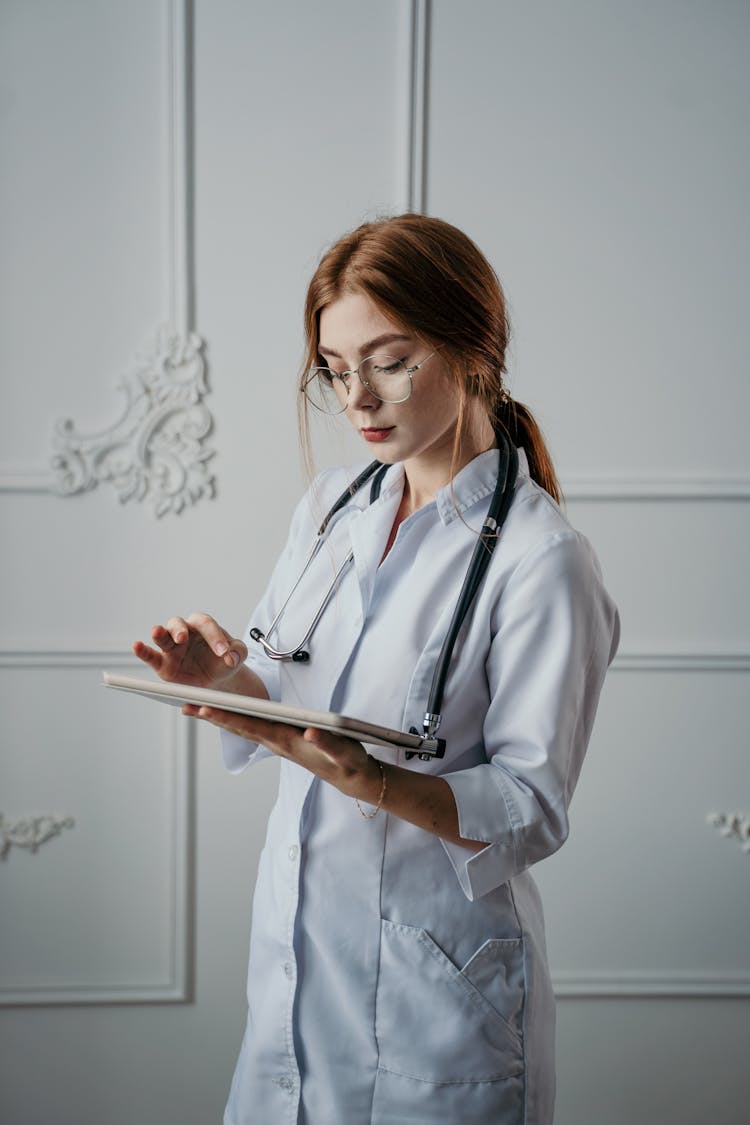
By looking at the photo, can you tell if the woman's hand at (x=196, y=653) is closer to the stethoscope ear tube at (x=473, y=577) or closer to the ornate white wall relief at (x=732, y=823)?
the stethoscope ear tube at (x=473, y=577)

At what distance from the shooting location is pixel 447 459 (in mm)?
1201

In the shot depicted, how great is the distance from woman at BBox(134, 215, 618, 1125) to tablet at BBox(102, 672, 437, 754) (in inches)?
5.7

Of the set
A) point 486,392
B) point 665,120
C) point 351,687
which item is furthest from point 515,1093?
point 665,120

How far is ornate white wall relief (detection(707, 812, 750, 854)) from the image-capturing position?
2.09 m

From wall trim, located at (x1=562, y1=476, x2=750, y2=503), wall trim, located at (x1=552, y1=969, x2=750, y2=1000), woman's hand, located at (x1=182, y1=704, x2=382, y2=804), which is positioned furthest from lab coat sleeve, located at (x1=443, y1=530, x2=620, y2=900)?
wall trim, located at (x1=552, y1=969, x2=750, y2=1000)

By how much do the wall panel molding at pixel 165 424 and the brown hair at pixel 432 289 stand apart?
882 millimetres

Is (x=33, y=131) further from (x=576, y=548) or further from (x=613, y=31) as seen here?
(x=576, y=548)

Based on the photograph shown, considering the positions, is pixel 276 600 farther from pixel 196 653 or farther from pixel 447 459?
pixel 447 459

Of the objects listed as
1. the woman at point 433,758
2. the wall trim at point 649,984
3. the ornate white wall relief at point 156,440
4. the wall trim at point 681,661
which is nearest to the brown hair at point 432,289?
the woman at point 433,758

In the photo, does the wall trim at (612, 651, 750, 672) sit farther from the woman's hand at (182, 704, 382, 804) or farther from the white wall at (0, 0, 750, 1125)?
the woman's hand at (182, 704, 382, 804)

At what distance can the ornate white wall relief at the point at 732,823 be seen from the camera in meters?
2.09

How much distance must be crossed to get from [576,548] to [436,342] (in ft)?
0.92

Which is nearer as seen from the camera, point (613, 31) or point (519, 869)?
point (519, 869)

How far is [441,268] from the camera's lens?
3.53 feet
